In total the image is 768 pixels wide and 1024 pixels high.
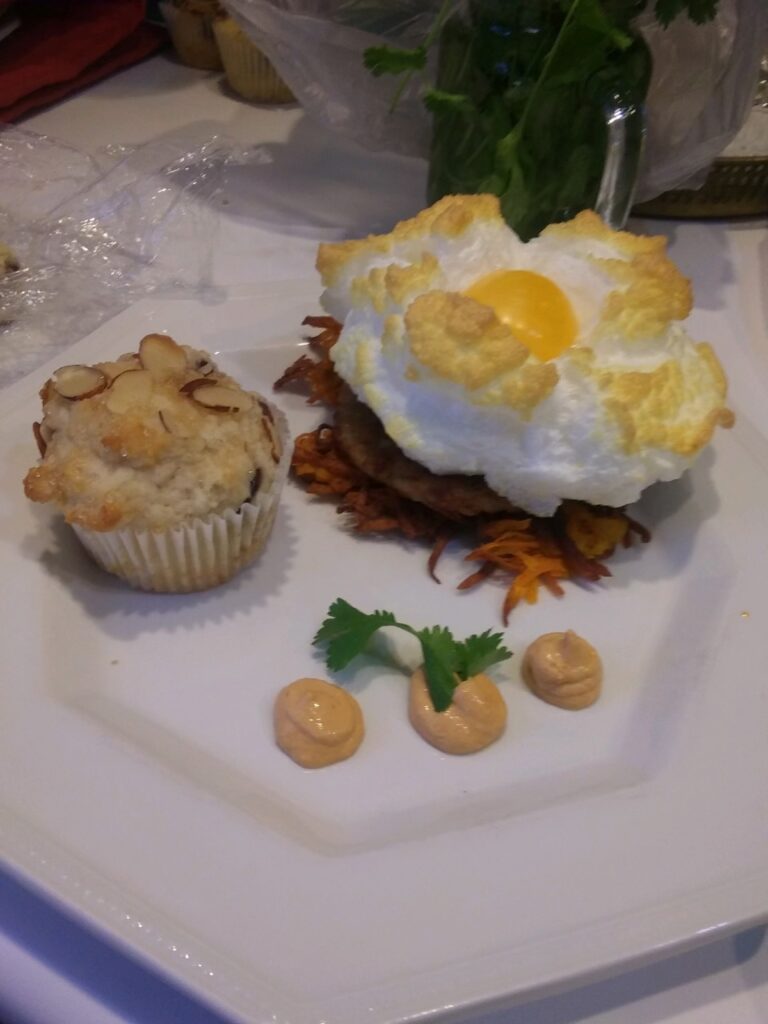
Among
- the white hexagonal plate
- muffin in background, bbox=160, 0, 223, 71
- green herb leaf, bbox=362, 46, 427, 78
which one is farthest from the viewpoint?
muffin in background, bbox=160, 0, 223, 71

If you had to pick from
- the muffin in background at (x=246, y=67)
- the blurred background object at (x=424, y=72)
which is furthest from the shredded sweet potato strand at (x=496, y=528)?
the muffin in background at (x=246, y=67)

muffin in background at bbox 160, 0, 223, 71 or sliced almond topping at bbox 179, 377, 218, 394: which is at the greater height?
muffin in background at bbox 160, 0, 223, 71

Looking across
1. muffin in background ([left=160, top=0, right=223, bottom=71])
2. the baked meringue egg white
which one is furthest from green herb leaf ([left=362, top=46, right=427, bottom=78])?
muffin in background ([left=160, top=0, right=223, bottom=71])

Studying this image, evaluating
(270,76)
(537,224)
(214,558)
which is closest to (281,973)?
(214,558)

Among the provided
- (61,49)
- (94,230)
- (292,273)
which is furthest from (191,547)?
(61,49)

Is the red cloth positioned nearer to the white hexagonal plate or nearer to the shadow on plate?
the white hexagonal plate

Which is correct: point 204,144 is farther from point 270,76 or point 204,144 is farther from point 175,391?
point 175,391

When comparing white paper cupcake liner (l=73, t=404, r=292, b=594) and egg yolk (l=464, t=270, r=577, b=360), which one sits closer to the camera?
white paper cupcake liner (l=73, t=404, r=292, b=594)

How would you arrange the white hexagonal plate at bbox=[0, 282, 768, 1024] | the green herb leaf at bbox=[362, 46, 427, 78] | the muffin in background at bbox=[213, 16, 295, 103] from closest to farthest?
the white hexagonal plate at bbox=[0, 282, 768, 1024], the green herb leaf at bbox=[362, 46, 427, 78], the muffin in background at bbox=[213, 16, 295, 103]
